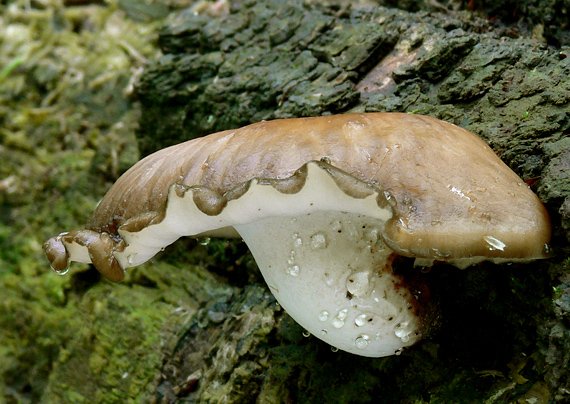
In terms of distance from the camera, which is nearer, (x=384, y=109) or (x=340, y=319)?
(x=340, y=319)

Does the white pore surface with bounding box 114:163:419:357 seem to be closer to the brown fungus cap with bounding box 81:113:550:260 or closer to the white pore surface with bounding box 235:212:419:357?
the white pore surface with bounding box 235:212:419:357

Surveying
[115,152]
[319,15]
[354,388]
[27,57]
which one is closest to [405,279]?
[354,388]

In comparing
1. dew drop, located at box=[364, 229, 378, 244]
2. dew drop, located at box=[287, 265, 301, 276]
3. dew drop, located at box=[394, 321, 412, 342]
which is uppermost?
dew drop, located at box=[364, 229, 378, 244]

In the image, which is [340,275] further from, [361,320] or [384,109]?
[384,109]

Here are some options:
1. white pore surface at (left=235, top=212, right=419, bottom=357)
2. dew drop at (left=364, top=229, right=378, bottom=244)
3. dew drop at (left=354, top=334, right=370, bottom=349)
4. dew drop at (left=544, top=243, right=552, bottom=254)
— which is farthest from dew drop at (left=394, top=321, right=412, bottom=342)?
dew drop at (left=544, top=243, right=552, bottom=254)

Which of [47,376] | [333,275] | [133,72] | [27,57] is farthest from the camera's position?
[27,57]

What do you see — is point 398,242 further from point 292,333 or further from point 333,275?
point 292,333

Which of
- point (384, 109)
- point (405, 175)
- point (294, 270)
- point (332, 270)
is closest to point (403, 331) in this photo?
point (332, 270)

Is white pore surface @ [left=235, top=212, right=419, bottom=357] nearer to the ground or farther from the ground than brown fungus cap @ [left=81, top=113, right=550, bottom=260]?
nearer to the ground
